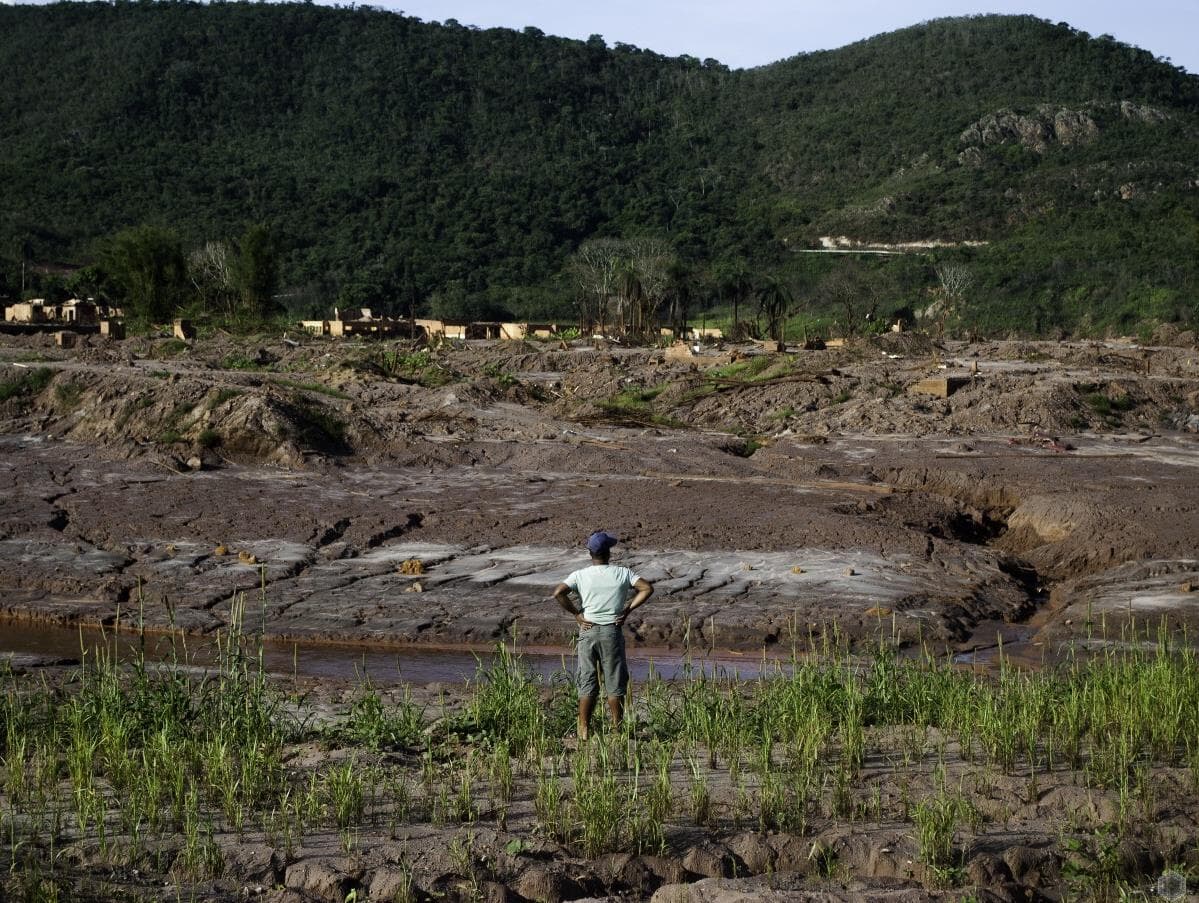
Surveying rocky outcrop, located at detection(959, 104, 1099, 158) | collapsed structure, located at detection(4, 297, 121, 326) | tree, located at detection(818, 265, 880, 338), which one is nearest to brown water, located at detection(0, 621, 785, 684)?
collapsed structure, located at detection(4, 297, 121, 326)

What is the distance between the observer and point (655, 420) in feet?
69.2

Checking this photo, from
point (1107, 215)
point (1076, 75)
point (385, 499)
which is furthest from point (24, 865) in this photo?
point (1076, 75)

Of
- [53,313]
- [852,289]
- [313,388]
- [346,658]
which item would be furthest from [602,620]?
[852,289]

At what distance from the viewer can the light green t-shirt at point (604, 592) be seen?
22.4ft

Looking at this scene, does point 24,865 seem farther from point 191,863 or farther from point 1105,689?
point 1105,689

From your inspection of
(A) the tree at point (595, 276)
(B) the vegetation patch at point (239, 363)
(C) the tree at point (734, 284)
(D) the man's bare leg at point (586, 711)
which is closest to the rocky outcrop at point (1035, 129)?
(C) the tree at point (734, 284)

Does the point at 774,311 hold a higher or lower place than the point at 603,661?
higher

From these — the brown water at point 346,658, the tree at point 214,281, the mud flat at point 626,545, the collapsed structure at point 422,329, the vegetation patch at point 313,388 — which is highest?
the tree at point 214,281

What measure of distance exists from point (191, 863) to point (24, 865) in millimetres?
563

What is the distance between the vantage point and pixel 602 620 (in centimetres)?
685

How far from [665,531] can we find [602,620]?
6012 mm

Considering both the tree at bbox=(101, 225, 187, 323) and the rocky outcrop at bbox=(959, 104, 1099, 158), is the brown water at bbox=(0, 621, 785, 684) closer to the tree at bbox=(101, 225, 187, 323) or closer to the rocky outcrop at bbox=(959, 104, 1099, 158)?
the tree at bbox=(101, 225, 187, 323)

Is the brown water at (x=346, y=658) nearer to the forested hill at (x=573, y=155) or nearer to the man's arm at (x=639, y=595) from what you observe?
the man's arm at (x=639, y=595)

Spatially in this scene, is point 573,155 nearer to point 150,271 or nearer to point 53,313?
point 150,271
